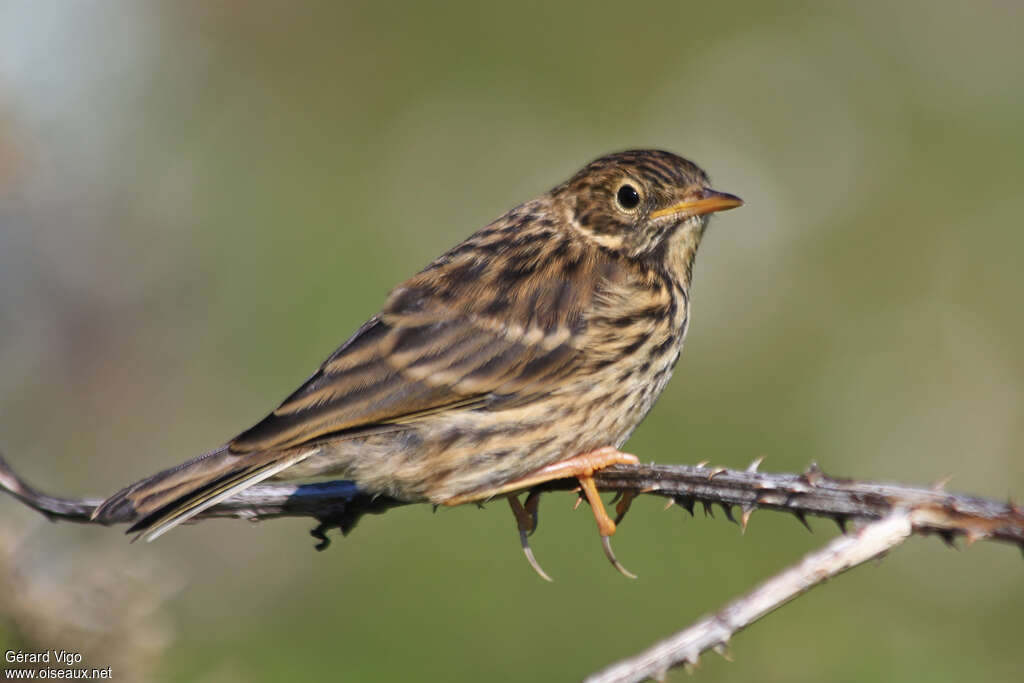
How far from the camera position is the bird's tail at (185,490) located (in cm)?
467

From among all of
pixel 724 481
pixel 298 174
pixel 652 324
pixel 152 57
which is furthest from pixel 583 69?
pixel 724 481

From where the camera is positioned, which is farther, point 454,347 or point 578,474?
point 454,347

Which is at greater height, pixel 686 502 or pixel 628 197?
pixel 628 197

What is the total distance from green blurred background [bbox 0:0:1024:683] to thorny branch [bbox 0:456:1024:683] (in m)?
0.49

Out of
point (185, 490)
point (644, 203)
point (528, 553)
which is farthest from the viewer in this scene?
point (644, 203)

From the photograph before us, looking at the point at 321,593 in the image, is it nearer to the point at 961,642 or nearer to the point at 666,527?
the point at 666,527

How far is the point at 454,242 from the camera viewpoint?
13.6 metres

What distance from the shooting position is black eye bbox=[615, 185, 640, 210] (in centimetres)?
628

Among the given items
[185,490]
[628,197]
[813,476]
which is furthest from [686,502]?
[628,197]

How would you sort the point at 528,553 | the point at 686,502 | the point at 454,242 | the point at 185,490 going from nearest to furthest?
1. the point at 686,502
2. the point at 185,490
3. the point at 528,553
4. the point at 454,242

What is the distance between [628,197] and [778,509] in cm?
267

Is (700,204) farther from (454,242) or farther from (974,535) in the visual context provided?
(454,242)

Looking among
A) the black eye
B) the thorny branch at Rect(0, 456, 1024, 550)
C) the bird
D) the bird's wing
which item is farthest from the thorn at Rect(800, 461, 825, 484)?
the black eye

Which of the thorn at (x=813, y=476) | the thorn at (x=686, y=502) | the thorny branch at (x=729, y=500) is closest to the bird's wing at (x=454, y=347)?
the thorny branch at (x=729, y=500)
